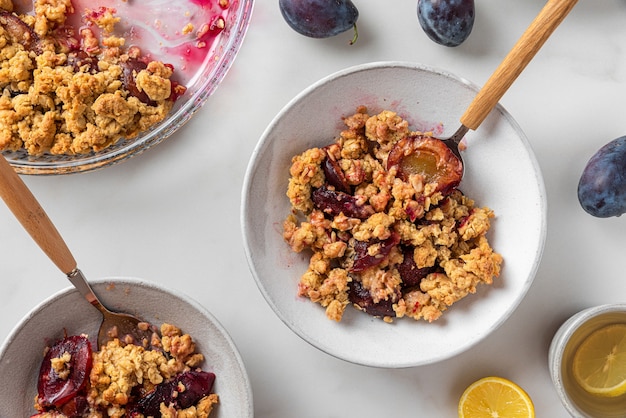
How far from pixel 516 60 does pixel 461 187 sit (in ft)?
1.00

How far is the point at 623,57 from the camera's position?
1.61m

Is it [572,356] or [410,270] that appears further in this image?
[572,356]

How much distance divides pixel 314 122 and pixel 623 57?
2.41 feet

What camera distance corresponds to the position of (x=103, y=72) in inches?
59.1

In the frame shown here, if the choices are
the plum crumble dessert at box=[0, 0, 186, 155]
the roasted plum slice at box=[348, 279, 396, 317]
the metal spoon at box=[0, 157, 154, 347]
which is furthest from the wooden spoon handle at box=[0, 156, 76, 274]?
the roasted plum slice at box=[348, 279, 396, 317]

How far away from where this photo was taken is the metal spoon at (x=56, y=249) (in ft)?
4.24

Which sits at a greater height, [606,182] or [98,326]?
[606,182]

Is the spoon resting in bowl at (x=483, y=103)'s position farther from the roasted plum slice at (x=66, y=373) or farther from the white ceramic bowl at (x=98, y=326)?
the roasted plum slice at (x=66, y=373)

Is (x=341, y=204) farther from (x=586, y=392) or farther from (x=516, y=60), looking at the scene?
(x=586, y=392)

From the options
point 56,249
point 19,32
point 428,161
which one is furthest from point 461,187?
point 19,32

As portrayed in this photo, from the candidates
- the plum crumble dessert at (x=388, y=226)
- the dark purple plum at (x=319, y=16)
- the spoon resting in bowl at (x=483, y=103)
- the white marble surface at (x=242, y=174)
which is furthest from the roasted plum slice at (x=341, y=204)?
the dark purple plum at (x=319, y=16)

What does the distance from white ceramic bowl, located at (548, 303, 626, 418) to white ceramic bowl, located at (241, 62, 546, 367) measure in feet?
0.56

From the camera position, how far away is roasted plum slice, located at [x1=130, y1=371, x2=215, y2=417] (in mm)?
1446

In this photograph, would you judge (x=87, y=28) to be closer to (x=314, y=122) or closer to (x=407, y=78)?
(x=314, y=122)
